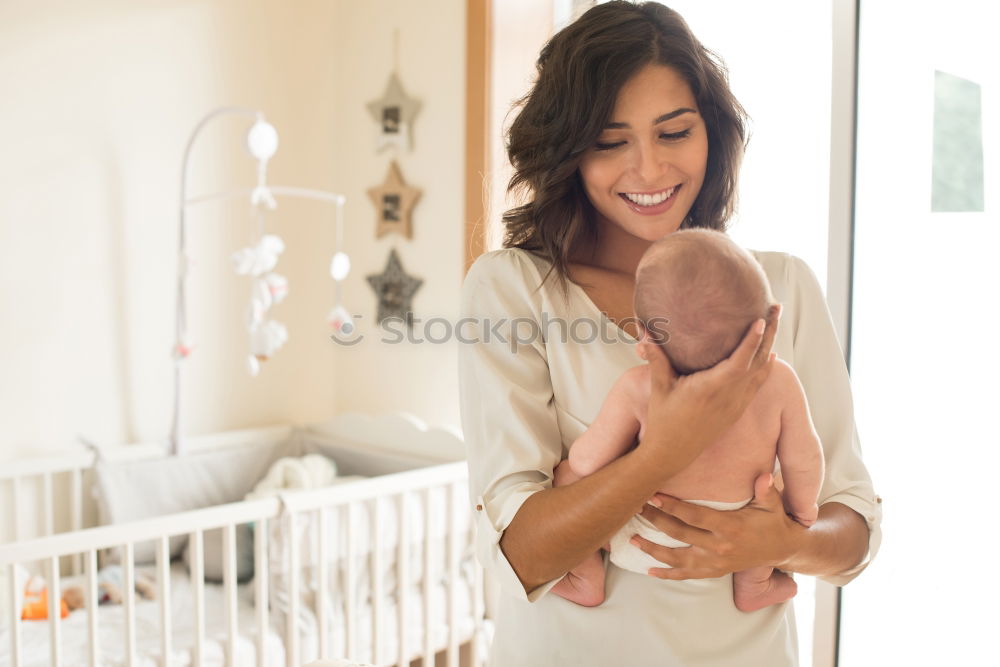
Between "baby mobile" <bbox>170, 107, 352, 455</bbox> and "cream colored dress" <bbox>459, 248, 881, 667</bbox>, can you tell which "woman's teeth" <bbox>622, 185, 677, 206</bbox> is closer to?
"cream colored dress" <bbox>459, 248, 881, 667</bbox>

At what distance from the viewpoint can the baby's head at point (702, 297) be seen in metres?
0.85

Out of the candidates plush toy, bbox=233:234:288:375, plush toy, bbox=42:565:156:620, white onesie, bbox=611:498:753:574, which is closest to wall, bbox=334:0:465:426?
plush toy, bbox=233:234:288:375

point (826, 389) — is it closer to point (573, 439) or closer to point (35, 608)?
point (573, 439)

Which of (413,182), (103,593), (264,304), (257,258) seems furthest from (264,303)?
(103,593)

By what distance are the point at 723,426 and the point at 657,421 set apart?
2.8 inches

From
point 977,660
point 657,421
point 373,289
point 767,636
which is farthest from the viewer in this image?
point 373,289

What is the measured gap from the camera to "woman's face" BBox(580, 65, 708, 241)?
3.21 ft

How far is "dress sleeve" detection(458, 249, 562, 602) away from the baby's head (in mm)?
155

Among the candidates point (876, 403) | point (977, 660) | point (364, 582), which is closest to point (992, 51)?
point (876, 403)

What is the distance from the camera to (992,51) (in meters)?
1.70

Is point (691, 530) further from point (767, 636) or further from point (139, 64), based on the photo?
point (139, 64)

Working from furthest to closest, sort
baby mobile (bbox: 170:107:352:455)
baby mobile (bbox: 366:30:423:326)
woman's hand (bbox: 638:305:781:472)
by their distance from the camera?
baby mobile (bbox: 366:30:423:326)
baby mobile (bbox: 170:107:352:455)
woman's hand (bbox: 638:305:781:472)

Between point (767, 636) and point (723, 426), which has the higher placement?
point (723, 426)

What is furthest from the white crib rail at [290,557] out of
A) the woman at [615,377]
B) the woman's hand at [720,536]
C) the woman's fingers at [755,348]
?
the woman's fingers at [755,348]
